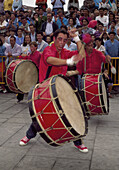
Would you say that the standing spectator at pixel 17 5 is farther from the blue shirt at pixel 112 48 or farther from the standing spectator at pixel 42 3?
the blue shirt at pixel 112 48

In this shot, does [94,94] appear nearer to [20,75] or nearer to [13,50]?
[20,75]

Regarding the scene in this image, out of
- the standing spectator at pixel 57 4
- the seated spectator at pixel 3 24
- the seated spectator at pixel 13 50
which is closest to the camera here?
the seated spectator at pixel 13 50

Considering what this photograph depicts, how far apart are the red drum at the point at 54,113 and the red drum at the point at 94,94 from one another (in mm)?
1750

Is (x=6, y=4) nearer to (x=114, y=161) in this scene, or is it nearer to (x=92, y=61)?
(x=92, y=61)

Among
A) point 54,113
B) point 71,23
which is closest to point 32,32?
point 71,23

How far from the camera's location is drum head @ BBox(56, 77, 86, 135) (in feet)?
9.70

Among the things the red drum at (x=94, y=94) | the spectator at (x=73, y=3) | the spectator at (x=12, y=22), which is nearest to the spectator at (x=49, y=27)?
the spectator at (x=12, y=22)

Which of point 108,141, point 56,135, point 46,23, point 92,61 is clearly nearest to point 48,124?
point 56,135

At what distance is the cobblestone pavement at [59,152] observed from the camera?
3127mm

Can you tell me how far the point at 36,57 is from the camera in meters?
7.36

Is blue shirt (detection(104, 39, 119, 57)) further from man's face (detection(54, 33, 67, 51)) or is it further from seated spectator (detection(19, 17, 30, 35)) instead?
man's face (detection(54, 33, 67, 51))

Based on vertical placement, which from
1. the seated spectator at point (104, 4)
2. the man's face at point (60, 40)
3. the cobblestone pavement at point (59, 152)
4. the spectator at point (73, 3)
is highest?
the spectator at point (73, 3)

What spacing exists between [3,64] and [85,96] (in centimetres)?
462

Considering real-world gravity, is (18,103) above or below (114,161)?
below
